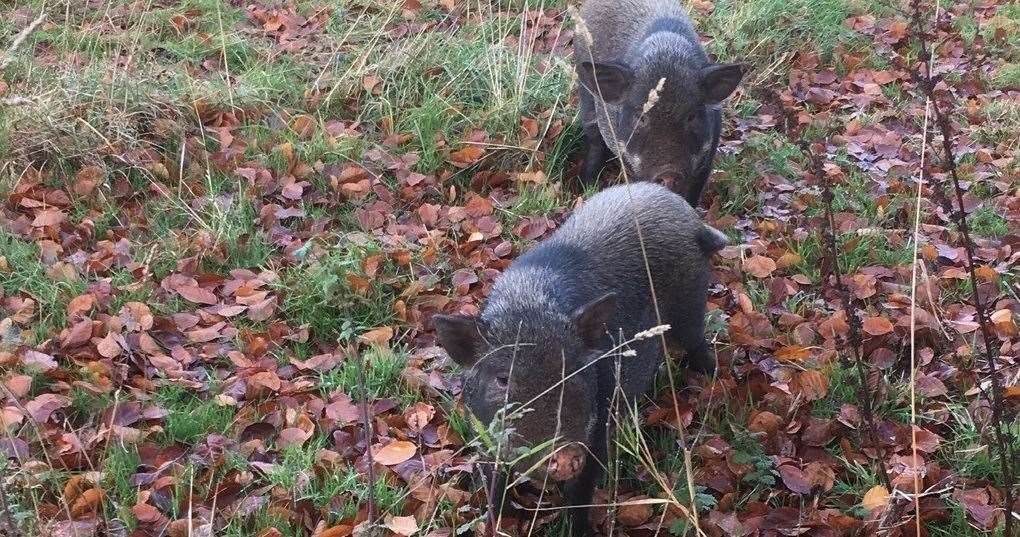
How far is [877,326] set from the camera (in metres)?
3.93

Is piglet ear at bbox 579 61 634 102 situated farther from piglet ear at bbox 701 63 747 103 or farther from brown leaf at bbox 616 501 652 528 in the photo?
brown leaf at bbox 616 501 652 528

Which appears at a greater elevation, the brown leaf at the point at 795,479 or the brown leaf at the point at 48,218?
the brown leaf at the point at 48,218

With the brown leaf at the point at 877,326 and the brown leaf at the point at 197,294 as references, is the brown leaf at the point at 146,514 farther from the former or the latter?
the brown leaf at the point at 877,326

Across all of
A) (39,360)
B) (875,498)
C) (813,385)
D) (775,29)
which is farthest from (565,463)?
(775,29)

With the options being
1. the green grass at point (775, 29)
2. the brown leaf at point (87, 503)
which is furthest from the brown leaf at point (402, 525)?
the green grass at point (775, 29)

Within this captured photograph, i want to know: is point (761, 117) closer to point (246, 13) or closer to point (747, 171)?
point (747, 171)

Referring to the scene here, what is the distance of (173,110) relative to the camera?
16.6 feet

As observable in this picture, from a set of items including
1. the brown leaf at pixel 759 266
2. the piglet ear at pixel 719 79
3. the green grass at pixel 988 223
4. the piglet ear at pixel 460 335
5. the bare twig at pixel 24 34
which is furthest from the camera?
the green grass at pixel 988 223

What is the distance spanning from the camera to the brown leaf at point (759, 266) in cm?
442

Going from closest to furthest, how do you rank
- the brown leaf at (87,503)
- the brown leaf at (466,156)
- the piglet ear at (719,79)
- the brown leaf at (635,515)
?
1. the brown leaf at (87,503)
2. the brown leaf at (635,515)
3. the piglet ear at (719,79)
4. the brown leaf at (466,156)

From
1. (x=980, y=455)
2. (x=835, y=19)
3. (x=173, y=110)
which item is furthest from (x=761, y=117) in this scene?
(x=173, y=110)

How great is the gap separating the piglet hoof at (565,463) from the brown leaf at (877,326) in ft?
6.09

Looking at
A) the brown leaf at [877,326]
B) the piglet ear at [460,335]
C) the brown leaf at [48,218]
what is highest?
the piglet ear at [460,335]

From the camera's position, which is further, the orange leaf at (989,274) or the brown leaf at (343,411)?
the orange leaf at (989,274)
